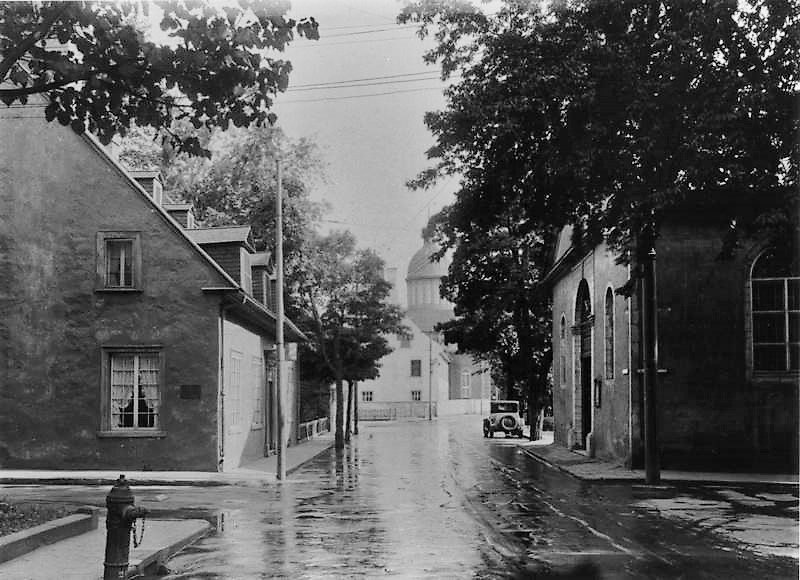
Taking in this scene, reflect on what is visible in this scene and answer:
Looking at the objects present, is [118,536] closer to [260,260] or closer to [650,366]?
[650,366]

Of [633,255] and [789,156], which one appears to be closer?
[789,156]

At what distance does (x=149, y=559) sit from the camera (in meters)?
10.2

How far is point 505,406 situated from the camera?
49219mm

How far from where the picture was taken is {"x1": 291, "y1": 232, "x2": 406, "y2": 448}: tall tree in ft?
126

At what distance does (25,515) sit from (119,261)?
1293 centimetres

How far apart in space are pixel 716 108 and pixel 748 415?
33.5 feet

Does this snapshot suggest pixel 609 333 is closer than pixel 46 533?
No

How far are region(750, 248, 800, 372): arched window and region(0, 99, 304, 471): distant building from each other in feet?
40.5

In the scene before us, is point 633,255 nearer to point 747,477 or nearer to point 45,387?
point 747,477

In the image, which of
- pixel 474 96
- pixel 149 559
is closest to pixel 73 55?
pixel 149 559

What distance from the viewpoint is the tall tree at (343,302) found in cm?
3831

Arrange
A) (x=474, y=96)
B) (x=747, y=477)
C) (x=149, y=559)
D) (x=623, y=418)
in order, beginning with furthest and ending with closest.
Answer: (x=623, y=418) → (x=747, y=477) → (x=474, y=96) → (x=149, y=559)

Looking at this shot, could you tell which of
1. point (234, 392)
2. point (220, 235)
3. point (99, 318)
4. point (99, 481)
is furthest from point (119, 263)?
point (99, 481)

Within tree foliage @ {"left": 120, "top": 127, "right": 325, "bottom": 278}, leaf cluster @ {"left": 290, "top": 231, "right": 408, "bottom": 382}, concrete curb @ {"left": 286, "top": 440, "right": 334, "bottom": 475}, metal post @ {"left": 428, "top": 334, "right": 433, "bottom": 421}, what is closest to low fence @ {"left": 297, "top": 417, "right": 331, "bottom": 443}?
concrete curb @ {"left": 286, "top": 440, "right": 334, "bottom": 475}
